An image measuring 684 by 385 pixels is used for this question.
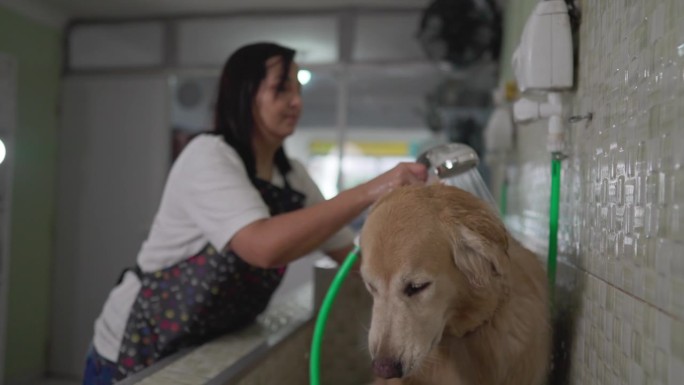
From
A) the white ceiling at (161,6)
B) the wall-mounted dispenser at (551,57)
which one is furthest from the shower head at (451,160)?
the white ceiling at (161,6)

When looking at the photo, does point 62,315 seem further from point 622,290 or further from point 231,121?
point 622,290

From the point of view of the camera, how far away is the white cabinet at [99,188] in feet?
11.2

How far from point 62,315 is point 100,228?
24.3 inches

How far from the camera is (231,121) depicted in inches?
45.4

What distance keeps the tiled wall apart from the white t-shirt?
0.54m

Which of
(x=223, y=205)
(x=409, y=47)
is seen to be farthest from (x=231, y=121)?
(x=409, y=47)

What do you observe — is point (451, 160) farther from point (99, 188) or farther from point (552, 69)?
point (99, 188)

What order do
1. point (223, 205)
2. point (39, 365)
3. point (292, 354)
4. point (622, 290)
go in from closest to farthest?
point (622, 290), point (223, 205), point (292, 354), point (39, 365)

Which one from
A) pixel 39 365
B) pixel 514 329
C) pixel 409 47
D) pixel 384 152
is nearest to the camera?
pixel 514 329

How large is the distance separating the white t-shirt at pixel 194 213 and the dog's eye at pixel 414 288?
0.38m

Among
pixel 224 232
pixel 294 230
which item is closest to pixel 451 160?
pixel 294 230

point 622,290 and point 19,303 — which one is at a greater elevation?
point 622,290

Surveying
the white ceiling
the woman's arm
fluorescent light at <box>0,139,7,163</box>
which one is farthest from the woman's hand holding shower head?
fluorescent light at <box>0,139,7,163</box>

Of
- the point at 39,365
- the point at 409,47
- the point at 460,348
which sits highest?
the point at 409,47
